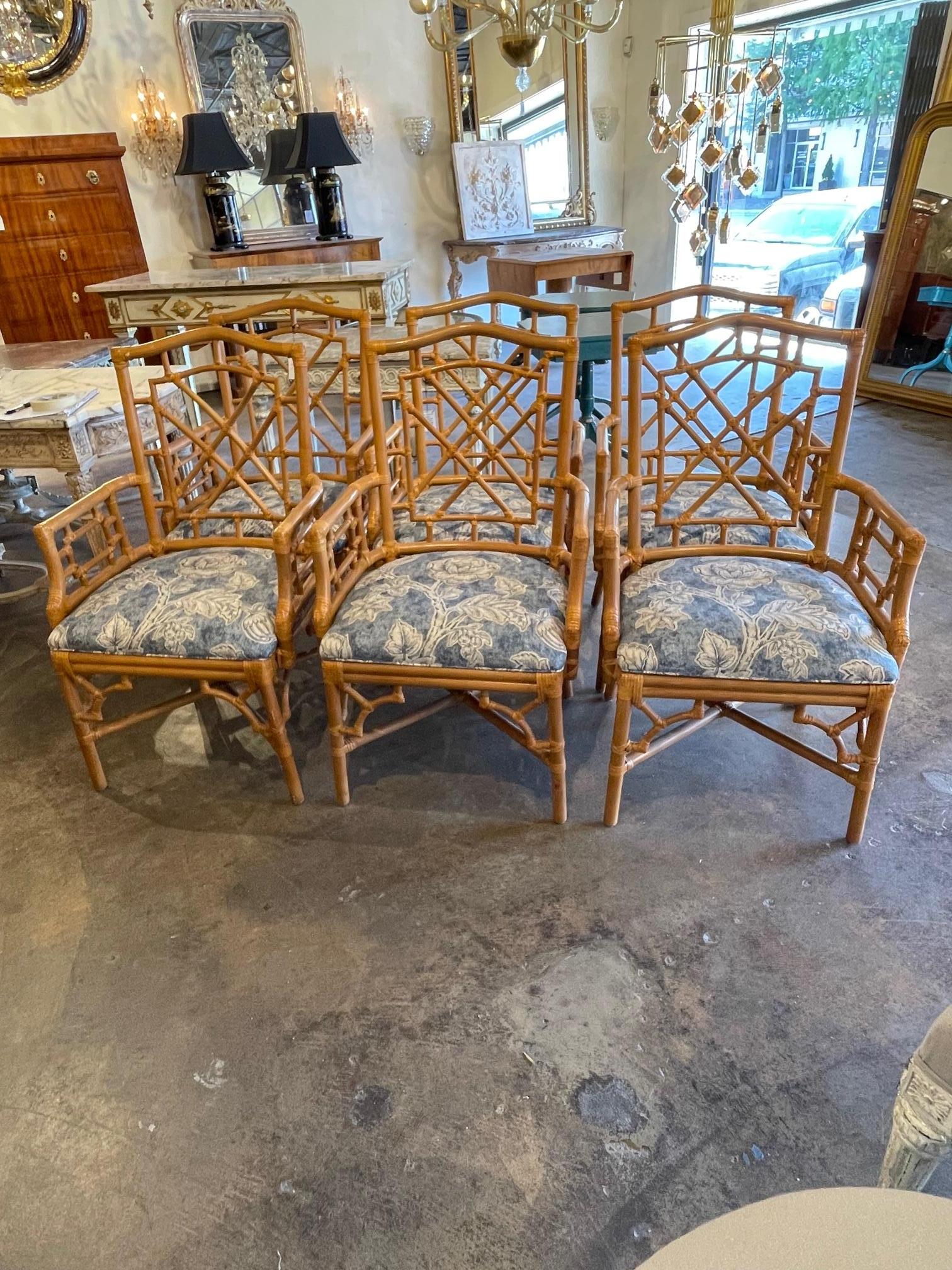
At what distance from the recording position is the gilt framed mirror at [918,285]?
4.15m

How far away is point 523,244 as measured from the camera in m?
5.47

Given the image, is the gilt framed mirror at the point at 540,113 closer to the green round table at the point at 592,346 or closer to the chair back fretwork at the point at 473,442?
the green round table at the point at 592,346

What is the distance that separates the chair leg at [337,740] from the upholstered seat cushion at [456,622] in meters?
0.10

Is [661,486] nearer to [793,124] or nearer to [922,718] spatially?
[922,718]

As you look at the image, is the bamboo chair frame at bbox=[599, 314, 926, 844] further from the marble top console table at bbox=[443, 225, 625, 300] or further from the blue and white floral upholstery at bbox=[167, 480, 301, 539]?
the marble top console table at bbox=[443, 225, 625, 300]

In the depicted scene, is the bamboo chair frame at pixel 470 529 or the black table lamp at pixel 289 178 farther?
the black table lamp at pixel 289 178

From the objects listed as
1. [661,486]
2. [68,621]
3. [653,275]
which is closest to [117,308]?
[68,621]

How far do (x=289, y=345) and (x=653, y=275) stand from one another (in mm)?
5423

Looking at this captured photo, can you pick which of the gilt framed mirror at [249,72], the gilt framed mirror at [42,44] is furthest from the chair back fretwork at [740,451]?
the gilt framed mirror at [42,44]

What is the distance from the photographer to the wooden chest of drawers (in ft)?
14.5

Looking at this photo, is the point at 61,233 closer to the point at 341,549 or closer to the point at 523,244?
the point at 523,244

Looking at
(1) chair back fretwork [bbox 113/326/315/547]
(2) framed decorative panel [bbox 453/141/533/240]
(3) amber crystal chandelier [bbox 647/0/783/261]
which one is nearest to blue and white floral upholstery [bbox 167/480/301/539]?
(1) chair back fretwork [bbox 113/326/315/547]

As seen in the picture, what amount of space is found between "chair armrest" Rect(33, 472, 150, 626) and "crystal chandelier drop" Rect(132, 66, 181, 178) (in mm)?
3703

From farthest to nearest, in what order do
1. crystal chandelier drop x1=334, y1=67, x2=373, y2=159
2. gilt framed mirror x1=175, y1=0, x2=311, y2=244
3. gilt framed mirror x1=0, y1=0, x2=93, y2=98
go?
crystal chandelier drop x1=334, y1=67, x2=373, y2=159 → gilt framed mirror x1=175, y1=0, x2=311, y2=244 → gilt framed mirror x1=0, y1=0, x2=93, y2=98
